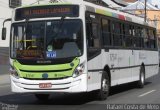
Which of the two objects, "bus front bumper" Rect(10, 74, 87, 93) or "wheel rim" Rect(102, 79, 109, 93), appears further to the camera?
"wheel rim" Rect(102, 79, 109, 93)

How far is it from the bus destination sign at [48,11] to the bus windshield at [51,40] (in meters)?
0.22

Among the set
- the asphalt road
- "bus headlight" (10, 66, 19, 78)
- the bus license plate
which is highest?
"bus headlight" (10, 66, 19, 78)

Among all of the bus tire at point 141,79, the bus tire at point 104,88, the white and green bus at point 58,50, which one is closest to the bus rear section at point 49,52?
the white and green bus at point 58,50

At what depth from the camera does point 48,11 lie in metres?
14.0

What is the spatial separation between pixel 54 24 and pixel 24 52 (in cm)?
118

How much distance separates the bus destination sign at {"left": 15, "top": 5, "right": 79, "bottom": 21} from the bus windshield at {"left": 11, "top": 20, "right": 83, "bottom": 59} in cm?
22

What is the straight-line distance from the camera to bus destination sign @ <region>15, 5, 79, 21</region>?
1384 centimetres

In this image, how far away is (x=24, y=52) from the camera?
1386 centimetres

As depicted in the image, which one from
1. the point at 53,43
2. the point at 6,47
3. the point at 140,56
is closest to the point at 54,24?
the point at 53,43

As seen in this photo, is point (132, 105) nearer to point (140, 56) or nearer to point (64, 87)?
point (64, 87)

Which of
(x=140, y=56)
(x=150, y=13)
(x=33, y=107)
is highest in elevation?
(x=150, y=13)

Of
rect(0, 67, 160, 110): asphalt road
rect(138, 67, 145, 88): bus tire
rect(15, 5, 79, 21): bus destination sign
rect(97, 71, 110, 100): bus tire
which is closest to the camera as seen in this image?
rect(0, 67, 160, 110): asphalt road

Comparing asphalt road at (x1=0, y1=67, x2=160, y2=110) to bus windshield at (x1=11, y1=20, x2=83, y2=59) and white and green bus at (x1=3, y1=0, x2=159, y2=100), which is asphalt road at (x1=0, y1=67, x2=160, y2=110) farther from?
bus windshield at (x1=11, y1=20, x2=83, y2=59)

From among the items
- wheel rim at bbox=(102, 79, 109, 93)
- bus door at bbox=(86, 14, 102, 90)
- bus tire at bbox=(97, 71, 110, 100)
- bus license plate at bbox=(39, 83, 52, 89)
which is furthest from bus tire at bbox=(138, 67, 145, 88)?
bus license plate at bbox=(39, 83, 52, 89)
